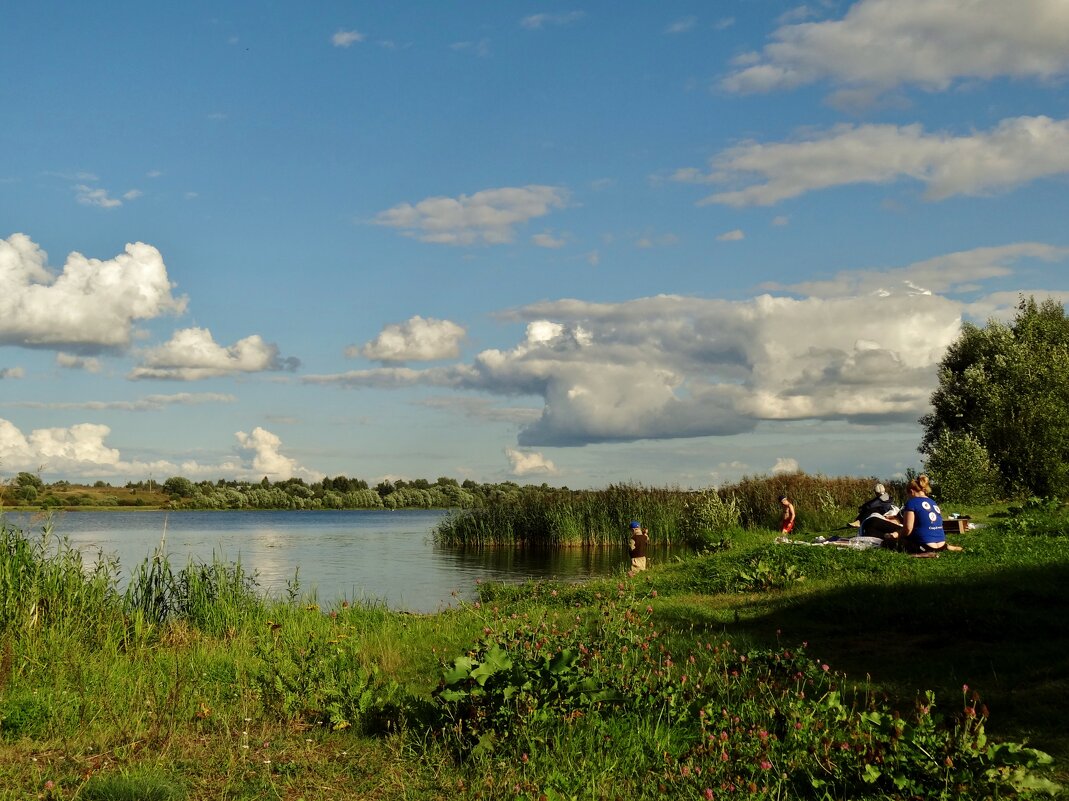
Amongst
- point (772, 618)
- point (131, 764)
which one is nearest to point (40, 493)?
point (131, 764)

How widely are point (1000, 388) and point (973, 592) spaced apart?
99.7 feet

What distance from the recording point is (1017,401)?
38.0 meters

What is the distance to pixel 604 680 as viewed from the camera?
7.29 metres

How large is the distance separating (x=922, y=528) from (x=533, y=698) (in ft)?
39.8

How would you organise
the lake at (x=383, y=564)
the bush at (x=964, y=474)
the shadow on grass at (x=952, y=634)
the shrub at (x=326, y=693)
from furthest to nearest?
the bush at (x=964, y=474)
the lake at (x=383, y=564)
the shadow on grass at (x=952, y=634)
the shrub at (x=326, y=693)

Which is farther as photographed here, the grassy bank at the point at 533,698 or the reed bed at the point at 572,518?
the reed bed at the point at 572,518

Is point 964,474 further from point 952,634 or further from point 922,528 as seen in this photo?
point 952,634

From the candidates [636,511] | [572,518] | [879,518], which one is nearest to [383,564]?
[572,518]

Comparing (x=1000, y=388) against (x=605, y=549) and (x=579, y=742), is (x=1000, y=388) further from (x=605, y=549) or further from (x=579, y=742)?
(x=579, y=742)

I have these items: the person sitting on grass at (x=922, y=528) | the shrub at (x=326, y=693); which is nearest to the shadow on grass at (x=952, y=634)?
the person sitting on grass at (x=922, y=528)

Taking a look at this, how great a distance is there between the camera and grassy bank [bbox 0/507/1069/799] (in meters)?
5.81

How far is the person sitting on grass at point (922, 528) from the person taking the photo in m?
16.3

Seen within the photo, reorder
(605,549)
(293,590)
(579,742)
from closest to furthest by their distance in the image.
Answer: (579,742) → (293,590) → (605,549)

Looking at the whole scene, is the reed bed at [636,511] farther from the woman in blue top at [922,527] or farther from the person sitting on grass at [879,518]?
the woman in blue top at [922,527]
